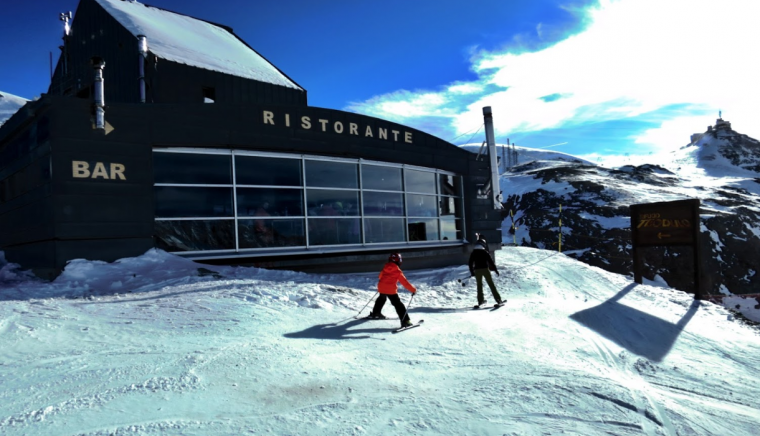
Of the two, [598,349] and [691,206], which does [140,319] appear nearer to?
[598,349]

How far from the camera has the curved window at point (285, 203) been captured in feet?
35.4

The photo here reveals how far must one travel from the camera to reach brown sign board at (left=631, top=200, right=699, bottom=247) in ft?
43.7

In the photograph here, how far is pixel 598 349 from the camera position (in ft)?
23.9

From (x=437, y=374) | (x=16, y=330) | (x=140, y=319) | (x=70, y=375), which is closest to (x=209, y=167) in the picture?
(x=140, y=319)

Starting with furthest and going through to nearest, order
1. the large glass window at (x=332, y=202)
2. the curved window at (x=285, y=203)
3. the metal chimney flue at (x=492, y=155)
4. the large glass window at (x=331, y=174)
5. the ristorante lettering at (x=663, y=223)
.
A: the metal chimney flue at (x=492, y=155), the ristorante lettering at (x=663, y=223), the large glass window at (x=331, y=174), the large glass window at (x=332, y=202), the curved window at (x=285, y=203)

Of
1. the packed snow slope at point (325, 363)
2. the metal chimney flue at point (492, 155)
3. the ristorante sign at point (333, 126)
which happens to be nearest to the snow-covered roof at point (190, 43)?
the ristorante sign at point (333, 126)

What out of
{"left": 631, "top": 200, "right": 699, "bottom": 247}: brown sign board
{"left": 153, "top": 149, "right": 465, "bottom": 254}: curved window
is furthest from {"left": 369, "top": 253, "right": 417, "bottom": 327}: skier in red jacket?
{"left": 631, "top": 200, "right": 699, "bottom": 247}: brown sign board

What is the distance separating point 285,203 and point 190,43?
1119 centimetres

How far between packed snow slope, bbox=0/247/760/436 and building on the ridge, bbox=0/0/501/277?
3.45 feet

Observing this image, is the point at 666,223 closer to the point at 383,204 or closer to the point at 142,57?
the point at 383,204

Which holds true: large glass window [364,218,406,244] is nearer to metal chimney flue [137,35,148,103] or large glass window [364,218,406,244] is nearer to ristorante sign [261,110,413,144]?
ristorante sign [261,110,413,144]

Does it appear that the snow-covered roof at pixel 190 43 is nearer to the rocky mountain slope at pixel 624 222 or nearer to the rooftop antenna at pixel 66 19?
the rooftop antenna at pixel 66 19

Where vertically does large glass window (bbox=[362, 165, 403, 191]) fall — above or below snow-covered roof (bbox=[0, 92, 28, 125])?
below

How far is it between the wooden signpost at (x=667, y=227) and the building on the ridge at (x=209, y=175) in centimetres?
487
